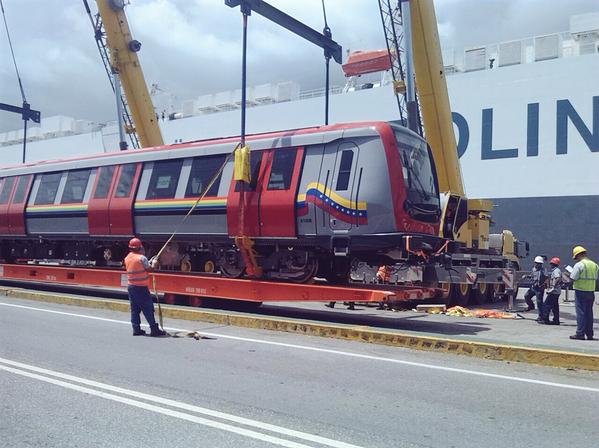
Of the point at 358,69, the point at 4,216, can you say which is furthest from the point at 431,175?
the point at 358,69

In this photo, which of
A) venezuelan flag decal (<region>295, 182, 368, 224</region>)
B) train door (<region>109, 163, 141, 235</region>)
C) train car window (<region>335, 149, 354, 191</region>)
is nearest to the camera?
venezuelan flag decal (<region>295, 182, 368, 224</region>)

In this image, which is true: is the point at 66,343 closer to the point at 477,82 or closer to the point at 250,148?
the point at 250,148

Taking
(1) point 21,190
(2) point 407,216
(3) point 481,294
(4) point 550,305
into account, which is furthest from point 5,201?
(4) point 550,305

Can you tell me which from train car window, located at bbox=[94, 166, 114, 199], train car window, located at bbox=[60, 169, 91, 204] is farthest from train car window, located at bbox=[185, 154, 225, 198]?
train car window, located at bbox=[60, 169, 91, 204]

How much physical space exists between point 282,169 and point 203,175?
211 cm

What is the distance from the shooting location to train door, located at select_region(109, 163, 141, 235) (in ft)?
46.5

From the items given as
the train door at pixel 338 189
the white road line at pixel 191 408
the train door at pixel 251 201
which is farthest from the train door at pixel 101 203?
the white road line at pixel 191 408

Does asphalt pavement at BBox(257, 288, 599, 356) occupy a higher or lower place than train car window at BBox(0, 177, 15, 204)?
lower

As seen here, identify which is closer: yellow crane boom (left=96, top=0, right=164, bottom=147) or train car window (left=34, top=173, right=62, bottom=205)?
train car window (left=34, top=173, right=62, bottom=205)

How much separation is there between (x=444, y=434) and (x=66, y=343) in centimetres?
606

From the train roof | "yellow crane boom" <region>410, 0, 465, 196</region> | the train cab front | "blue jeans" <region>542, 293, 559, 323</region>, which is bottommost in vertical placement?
"blue jeans" <region>542, 293, 559, 323</region>

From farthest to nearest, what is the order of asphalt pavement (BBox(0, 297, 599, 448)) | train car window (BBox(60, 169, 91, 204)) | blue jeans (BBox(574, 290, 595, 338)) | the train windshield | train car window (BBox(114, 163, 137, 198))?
train car window (BBox(60, 169, 91, 204)) < train car window (BBox(114, 163, 137, 198)) < the train windshield < blue jeans (BBox(574, 290, 595, 338)) < asphalt pavement (BBox(0, 297, 599, 448))

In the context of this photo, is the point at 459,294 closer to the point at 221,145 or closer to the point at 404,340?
the point at 221,145

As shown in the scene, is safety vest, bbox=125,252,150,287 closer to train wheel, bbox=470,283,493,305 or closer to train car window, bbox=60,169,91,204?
train car window, bbox=60,169,91,204
